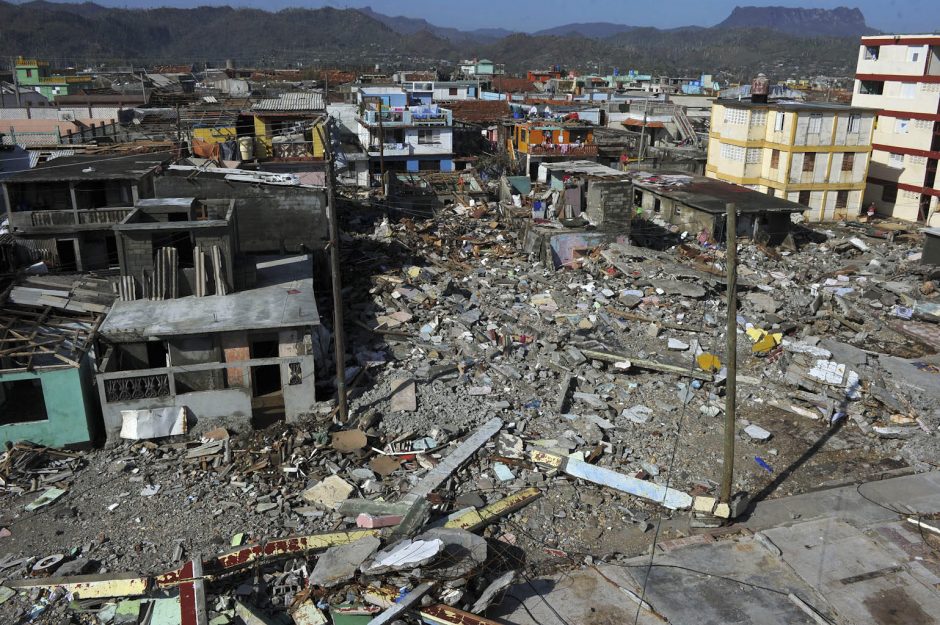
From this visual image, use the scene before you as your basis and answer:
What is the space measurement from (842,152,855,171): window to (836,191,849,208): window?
1238mm

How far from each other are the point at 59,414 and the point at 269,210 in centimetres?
1114

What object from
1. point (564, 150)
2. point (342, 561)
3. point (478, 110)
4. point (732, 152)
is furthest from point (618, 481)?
point (478, 110)

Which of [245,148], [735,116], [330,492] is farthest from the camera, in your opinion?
[735,116]

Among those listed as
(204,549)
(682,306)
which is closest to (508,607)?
(204,549)

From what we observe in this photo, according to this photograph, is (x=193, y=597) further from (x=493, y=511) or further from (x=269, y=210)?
(x=269, y=210)

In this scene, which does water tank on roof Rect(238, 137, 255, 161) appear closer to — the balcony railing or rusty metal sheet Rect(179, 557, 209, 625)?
the balcony railing

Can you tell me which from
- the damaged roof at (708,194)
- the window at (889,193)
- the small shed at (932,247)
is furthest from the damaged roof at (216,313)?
the window at (889,193)

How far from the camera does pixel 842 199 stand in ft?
120

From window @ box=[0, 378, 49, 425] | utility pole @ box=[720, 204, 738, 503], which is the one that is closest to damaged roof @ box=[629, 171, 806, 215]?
utility pole @ box=[720, 204, 738, 503]

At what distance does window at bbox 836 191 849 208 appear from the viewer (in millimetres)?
36500

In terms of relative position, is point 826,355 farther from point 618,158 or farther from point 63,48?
point 63,48

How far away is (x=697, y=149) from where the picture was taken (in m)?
44.5

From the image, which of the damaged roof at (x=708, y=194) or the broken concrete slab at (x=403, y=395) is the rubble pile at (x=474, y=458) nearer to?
the broken concrete slab at (x=403, y=395)

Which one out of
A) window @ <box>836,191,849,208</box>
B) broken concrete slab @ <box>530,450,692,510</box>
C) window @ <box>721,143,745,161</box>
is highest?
window @ <box>721,143,745,161</box>
